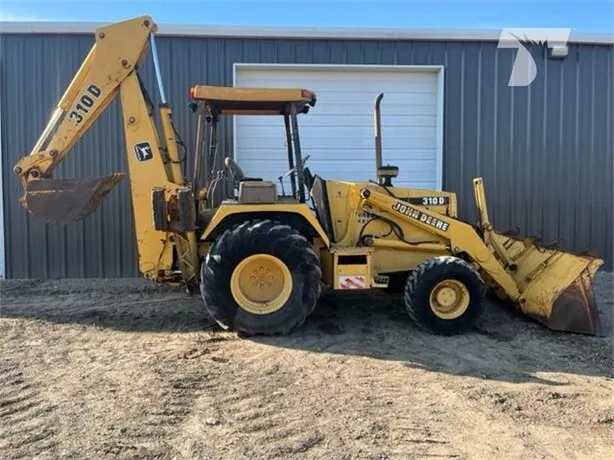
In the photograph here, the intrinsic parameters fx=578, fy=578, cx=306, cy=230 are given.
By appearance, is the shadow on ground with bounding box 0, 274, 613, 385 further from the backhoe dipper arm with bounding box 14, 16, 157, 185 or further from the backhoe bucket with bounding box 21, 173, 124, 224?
the backhoe dipper arm with bounding box 14, 16, 157, 185

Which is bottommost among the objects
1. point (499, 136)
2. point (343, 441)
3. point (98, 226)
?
point (343, 441)

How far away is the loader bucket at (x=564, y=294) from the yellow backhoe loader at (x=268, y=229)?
0.01 meters

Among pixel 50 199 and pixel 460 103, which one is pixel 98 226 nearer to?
pixel 50 199

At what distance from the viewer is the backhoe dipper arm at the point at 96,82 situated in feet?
21.0

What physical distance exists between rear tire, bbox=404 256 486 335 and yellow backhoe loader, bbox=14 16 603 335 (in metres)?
0.01

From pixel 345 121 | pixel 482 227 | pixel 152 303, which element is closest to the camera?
pixel 482 227

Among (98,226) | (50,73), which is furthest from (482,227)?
(50,73)

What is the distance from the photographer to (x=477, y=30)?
32.7 ft

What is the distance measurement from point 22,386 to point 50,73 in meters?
6.53

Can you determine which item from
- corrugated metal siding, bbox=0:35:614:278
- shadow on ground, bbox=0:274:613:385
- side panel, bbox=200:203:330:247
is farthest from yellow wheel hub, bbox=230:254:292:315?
corrugated metal siding, bbox=0:35:614:278

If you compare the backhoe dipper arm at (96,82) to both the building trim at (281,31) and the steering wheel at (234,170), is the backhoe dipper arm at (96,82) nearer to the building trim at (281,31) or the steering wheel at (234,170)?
the steering wheel at (234,170)

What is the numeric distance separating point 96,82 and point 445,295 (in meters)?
4.52

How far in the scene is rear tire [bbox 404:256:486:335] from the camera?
6219mm

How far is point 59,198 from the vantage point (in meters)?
6.33
